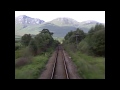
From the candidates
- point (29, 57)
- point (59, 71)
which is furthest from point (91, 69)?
point (29, 57)

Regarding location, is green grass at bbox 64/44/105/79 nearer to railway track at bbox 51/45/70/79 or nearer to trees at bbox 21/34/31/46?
railway track at bbox 51/45/70/79

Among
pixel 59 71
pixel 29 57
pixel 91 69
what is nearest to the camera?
pixel 59 71

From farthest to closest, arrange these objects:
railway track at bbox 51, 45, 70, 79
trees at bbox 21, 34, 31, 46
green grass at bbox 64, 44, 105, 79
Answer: trees at bbox 21, 34, 31, 46 → railway track at bbox 51, 45, 70, 79 → green grass at bbox 64, 44, 105, 79

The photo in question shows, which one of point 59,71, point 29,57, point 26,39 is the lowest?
point 59,71

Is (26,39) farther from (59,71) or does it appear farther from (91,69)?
(91,69)

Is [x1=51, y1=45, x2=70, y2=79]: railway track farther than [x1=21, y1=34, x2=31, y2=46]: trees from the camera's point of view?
No

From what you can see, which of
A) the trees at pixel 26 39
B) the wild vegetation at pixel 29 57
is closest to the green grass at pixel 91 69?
the wild vegetation at pixel 29 57

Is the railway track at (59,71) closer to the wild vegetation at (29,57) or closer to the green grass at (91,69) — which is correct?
the green grass at (91,69)

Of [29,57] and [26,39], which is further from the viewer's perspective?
[26,39]

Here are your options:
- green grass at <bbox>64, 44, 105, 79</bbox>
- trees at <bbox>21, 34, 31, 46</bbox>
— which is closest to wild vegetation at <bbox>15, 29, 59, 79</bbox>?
trees at <bbox>21, 34, 31, 46</bbox>

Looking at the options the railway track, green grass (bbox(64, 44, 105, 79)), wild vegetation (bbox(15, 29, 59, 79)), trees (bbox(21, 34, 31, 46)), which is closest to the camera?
green grass (bbox(64, 44, 105, 79))
